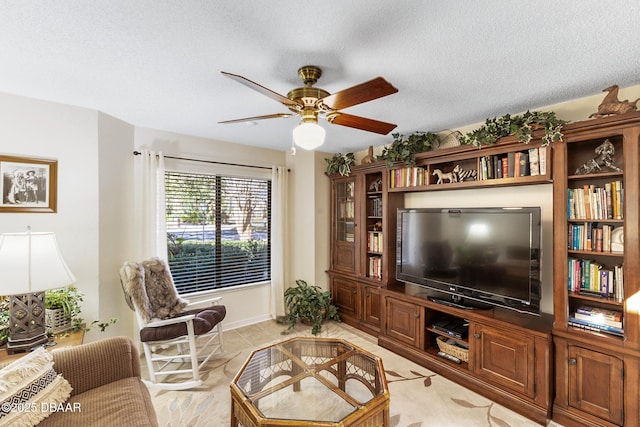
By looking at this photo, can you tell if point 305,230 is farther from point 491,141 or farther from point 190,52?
point 190,52

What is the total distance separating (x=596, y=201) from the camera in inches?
79.5

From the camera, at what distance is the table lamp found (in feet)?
5.64

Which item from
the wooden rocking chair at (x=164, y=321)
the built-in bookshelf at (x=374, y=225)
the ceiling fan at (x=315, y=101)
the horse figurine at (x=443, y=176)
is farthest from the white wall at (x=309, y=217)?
the ceiling fan at (x=315, y=101)

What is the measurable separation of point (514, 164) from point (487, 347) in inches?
61.0

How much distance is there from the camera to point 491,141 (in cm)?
244

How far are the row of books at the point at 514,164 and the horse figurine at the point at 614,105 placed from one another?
0.39 m

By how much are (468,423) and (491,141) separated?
219 centimetres

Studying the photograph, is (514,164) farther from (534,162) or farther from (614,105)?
(614,105)

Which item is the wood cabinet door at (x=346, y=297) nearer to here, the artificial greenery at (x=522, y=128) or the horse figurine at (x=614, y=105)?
the artificial greenery at (x=522, y=128)

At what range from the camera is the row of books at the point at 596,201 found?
1.94 m

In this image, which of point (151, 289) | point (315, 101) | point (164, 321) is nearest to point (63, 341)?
point (164, 321)

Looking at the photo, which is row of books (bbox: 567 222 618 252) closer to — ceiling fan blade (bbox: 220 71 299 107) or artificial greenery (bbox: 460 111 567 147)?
artificial greenery (bbox: 460 111 567 147)

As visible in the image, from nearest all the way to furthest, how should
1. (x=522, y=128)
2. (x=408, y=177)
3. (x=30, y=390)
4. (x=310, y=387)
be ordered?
(x=30, y=390) < (x=310, y=387) < (x=522, y=128) < (x=408, y=177)

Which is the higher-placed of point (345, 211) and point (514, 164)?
point (514, 164)
